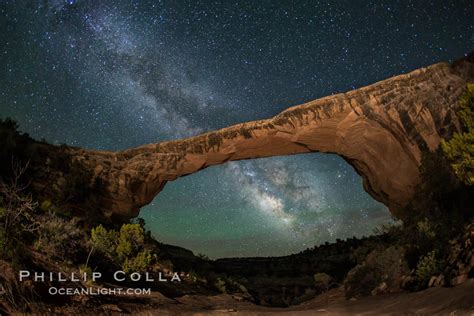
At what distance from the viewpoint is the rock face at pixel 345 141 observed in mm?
17062

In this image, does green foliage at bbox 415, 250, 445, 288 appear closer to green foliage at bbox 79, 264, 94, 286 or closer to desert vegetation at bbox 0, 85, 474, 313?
desert vegetation at bbox 0, 85, 474, 313

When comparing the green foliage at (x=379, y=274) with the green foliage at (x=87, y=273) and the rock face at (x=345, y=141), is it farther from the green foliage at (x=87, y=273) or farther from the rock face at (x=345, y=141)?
the green foliage at (x=87, y=273)

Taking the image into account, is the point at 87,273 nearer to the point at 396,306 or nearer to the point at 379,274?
the point at 396,306

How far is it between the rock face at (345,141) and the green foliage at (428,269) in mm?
8017

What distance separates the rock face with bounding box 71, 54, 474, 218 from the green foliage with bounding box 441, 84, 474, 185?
17.6ft

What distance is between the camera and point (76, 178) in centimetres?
1880

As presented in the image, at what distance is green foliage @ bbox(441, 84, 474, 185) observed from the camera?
35.1 feet

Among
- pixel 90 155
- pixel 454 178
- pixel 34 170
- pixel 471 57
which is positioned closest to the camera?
pixel 454 178

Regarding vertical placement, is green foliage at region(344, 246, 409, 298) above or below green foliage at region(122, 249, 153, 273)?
below

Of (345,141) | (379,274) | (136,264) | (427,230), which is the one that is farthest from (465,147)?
(136,264)

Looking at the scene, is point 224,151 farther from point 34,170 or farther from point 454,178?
point 454,178

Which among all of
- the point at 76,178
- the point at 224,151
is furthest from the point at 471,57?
the point at 76,178

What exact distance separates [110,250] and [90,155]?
9.37 m

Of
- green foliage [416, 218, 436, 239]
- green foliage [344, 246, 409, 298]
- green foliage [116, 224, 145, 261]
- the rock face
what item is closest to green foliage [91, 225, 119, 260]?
green foliage [116, 224, 145, 261]
